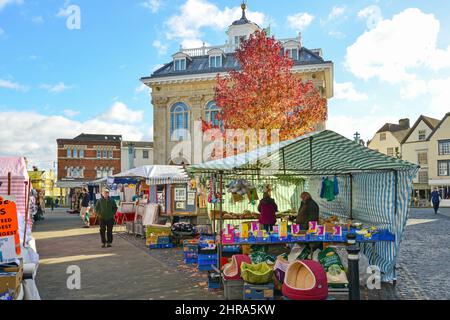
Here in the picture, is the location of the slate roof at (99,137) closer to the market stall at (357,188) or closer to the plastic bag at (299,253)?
the market stall at (357,188)

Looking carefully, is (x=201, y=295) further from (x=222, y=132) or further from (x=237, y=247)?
(x=222, y=132)

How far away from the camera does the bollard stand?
22.2 ft

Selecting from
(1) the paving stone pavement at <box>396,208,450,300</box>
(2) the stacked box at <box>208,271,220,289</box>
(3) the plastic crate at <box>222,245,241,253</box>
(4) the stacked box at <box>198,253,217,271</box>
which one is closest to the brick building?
(1) the paving stone pavement at <box>396,208,450,300</box>

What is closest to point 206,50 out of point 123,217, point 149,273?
point 123,217

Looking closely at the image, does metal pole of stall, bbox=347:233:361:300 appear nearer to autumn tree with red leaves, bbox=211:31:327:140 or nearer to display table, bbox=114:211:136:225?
autumn tree with red leaves, bbox=211:31:327:140

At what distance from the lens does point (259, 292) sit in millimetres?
7406

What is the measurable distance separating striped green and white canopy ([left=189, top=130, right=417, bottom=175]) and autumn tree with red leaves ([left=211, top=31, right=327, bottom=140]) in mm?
10054

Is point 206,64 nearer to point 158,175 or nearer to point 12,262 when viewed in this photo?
point 158,175

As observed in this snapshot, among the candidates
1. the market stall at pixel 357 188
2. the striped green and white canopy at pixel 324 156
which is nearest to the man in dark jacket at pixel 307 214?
the market stall at pixel 357 188

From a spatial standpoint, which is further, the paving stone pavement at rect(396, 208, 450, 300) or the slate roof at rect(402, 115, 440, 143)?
the slate roof at rect(402, 115, 440, 143)

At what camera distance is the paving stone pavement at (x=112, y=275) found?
8094 mm

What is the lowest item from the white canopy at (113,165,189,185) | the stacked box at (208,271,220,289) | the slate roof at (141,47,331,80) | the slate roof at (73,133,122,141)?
the stacked box at (208,271,220,289)

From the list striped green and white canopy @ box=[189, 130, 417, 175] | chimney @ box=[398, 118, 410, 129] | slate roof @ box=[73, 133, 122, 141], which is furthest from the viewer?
chimney @ box=[398, 118, 410, 129]

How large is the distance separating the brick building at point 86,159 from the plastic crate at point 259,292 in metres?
57.6
